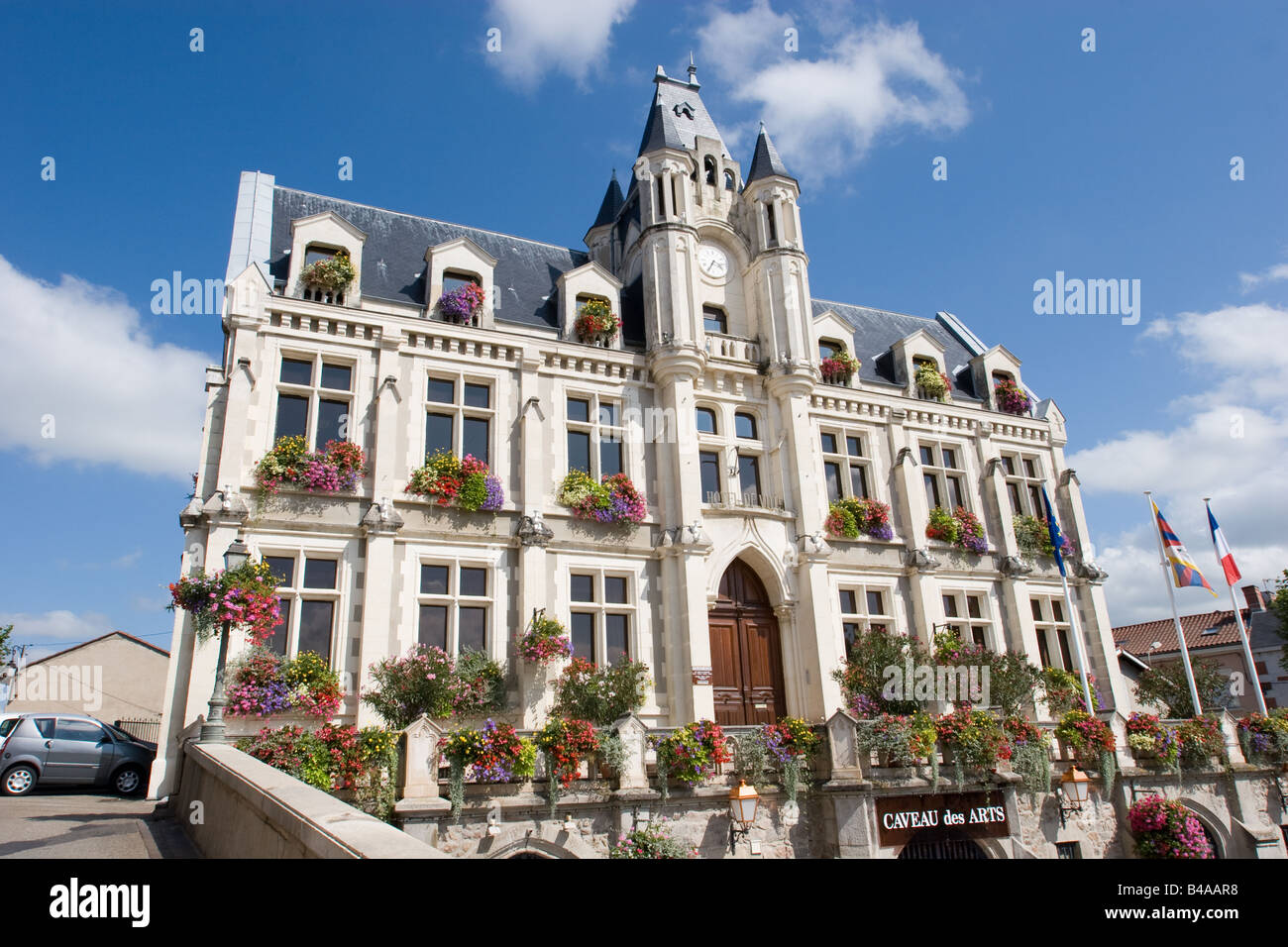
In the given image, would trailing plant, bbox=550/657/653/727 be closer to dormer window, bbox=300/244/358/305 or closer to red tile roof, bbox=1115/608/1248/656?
dormer window, bbox=300/244/358/305

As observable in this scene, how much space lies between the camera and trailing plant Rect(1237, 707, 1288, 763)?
63.2 ft

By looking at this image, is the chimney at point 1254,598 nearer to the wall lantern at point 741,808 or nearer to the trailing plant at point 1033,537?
the trailing plant at point 1033,537

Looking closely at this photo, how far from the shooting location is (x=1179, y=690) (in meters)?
22.0

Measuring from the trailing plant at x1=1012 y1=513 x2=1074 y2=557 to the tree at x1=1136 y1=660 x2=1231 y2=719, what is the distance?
394 centimetres

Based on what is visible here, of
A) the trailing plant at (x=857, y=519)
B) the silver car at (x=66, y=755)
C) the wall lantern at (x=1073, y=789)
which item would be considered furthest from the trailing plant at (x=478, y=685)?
the wall lantern at (x=1073, y=789)

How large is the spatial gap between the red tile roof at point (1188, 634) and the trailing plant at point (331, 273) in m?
44.9

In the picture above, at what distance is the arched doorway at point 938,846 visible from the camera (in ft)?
49.5

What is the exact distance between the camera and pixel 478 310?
1886cm

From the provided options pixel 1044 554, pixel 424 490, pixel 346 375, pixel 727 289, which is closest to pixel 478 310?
pixel 346 375

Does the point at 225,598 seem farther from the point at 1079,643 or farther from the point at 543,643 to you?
the point at 1079,643

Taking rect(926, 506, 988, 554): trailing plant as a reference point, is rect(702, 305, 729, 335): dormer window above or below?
above

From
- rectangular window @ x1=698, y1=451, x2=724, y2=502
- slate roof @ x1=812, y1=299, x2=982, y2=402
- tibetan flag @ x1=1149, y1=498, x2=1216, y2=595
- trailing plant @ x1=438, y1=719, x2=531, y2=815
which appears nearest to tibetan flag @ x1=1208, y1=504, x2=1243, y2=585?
tibetan flag @ x1=1149, y1=498, x2=1216, y2=595
